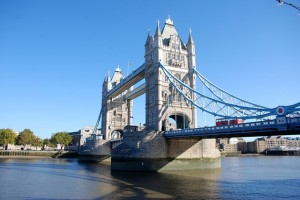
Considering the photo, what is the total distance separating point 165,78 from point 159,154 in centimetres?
1297

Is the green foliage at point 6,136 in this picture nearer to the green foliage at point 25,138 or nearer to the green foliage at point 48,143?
the green foliage at point 25,138

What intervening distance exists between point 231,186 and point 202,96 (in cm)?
1587

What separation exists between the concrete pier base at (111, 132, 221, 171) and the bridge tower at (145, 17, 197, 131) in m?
3.68

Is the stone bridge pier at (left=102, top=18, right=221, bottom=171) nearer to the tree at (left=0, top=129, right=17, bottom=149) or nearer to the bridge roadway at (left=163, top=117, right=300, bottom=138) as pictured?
the bridge roadway at (left=163, top=117, right=300, bottom=138)

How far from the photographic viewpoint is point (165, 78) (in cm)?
4728

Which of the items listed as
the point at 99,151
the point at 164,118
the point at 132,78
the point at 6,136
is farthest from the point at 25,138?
the point at 164,118

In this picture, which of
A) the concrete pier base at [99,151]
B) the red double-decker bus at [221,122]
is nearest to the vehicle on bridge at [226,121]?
the red double-decker bus at [221,122]

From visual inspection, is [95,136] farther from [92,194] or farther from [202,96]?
[92,194]

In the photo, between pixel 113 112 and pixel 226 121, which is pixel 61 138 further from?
pixel 226 121

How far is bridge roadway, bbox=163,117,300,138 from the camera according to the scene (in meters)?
24.5

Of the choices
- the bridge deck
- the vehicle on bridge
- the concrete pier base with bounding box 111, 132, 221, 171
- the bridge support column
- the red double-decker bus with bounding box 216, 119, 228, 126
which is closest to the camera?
the vehicle on bridge

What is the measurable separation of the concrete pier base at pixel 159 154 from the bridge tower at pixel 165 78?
368 centimetres

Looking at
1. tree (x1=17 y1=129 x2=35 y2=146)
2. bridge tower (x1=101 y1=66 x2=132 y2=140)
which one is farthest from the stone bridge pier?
tree (x1=17 y1=129 x2=35 y2=146)

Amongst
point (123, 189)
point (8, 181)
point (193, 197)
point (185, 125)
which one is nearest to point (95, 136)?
point (185, 125)
